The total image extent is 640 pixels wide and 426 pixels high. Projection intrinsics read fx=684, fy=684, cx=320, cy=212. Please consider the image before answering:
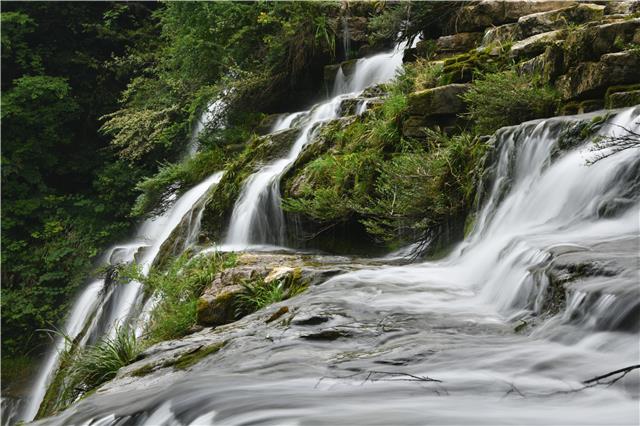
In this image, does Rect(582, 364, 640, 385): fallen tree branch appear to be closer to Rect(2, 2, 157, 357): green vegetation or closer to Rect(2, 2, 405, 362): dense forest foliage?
Rect(2, 2, 405, 362): dense forest foliage

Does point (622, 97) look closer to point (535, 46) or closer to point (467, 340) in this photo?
point (535, 46)

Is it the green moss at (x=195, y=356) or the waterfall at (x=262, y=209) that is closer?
the green moss at (x=195, y=356)

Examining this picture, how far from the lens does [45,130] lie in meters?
16.7

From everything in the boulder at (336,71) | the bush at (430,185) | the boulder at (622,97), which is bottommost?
the bush at (430,185)

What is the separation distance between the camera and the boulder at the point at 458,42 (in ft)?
31.4

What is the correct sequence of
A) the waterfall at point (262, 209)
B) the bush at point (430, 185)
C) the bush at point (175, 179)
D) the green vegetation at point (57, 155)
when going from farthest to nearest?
the green vegetation at point (57, 155)
the bush at point (175, 179)
the waterfall at point (262, 209)
the bush at point (430, 185)

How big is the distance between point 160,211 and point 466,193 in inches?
275

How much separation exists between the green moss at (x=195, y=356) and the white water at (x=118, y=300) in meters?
3.01

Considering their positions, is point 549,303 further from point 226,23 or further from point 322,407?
point 226,23

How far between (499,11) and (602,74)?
4127mm

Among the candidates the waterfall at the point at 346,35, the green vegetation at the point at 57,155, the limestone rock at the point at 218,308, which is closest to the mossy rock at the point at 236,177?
the limestone rock at the point at 218,308

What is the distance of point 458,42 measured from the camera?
380 inches

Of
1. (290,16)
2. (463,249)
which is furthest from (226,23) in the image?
(463,249)

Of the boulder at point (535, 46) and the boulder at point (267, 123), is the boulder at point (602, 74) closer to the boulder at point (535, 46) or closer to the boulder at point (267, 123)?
the boulder at point (535, 46)
